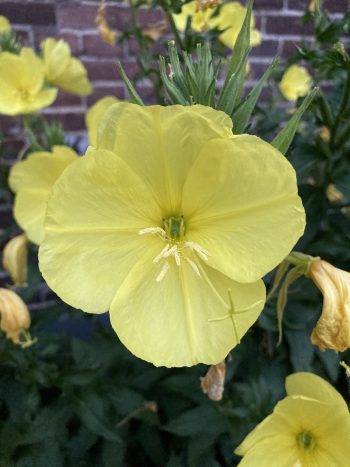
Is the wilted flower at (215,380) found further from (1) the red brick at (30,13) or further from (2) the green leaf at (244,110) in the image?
(1) the red brick at (30,13)

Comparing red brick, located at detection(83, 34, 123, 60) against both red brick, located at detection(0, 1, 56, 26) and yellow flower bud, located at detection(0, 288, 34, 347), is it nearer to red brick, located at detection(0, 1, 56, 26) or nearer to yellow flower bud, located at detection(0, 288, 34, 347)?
red brick, located at detection(0, 1, 56, 26)

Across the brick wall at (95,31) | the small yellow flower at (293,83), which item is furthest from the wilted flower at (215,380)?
the brick wall at (95,31)

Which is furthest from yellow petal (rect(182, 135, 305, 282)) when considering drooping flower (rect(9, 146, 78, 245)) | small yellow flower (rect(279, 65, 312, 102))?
small yellow flower (rect(279, 65, 312, 102))

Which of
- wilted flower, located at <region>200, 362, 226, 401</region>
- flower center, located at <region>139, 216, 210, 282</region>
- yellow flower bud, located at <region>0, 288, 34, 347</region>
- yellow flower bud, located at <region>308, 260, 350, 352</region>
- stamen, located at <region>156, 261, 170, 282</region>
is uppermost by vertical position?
flower center, located at <region>139, 216, 210, 282</region>

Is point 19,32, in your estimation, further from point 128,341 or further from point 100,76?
point 128,341

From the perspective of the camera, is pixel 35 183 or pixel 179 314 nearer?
pixel 179 314

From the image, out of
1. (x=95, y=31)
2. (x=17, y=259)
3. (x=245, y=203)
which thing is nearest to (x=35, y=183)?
(x=17, y=259)

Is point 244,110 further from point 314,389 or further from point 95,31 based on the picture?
point 95,31
